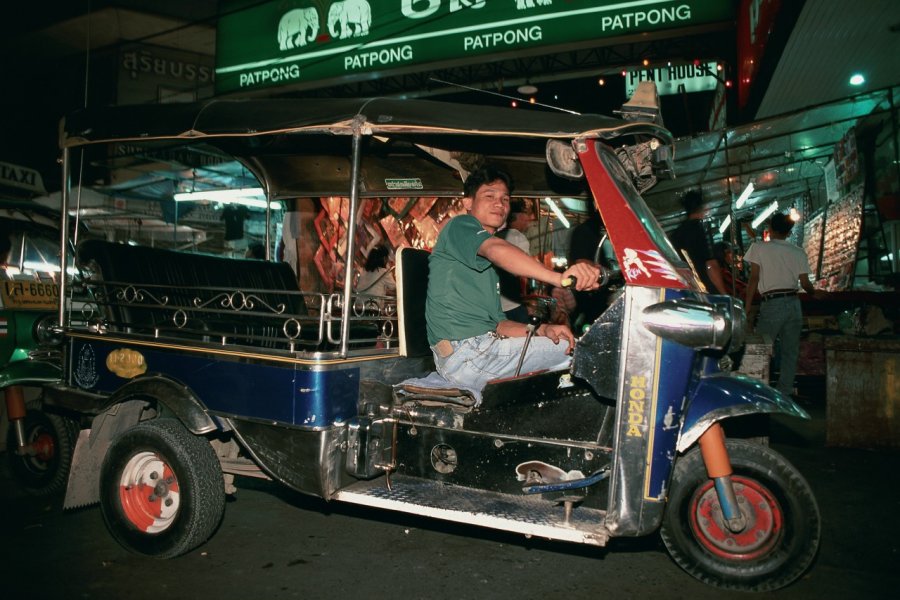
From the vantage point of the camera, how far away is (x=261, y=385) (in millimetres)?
3086

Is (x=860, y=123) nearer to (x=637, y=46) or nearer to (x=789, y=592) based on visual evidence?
(x=637, y=46)

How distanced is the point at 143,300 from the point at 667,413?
3542 millimetres

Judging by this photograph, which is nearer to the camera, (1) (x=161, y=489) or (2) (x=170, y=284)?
(1) (x=161, y=489)

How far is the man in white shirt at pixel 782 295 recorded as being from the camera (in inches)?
238

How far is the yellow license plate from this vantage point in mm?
5012

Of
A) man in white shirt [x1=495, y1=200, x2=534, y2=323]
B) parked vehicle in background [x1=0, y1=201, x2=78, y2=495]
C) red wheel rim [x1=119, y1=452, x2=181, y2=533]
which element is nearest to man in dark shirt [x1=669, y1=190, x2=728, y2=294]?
man in white shirt [x1=495, y1=200, x2=534, y2=323]

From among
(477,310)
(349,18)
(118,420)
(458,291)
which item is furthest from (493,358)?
(349,18)

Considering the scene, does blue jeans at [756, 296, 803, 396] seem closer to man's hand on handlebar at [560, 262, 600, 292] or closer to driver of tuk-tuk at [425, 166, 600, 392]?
Result: driver of tuk-tuk at [425, 166, 600, 392]

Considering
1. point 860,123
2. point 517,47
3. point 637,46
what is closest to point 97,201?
point 517,47

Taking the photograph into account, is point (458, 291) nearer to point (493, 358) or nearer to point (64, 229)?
point (493, 358)

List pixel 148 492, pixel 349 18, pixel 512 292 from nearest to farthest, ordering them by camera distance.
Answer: pixel 148 492 → pixel 512 292 → pixel 349 18

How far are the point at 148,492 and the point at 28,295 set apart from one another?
2970mm

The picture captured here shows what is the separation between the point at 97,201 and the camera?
12625 millimetres

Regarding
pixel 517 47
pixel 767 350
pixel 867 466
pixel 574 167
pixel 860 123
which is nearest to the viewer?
pixel 574 167
